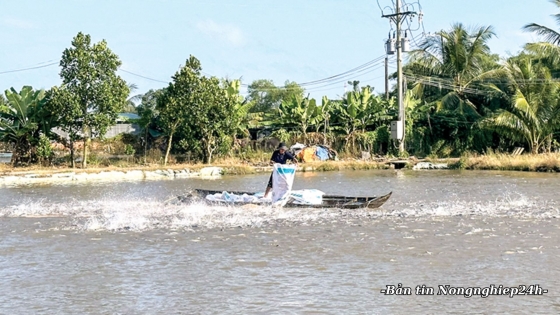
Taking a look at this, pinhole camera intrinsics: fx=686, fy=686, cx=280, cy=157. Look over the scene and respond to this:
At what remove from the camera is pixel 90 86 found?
29297mm

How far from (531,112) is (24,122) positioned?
23.5 meters

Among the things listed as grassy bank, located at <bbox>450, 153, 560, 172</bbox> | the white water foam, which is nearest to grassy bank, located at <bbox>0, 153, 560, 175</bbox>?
grassy bank, located at <bbox>450, 153, 560, 172</bbox>

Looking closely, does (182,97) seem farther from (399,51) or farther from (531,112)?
(531,112)

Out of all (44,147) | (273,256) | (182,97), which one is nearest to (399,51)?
(182,97)

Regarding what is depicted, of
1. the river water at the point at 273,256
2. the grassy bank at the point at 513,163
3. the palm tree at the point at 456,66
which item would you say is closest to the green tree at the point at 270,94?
the palm tree at the point at 456,66

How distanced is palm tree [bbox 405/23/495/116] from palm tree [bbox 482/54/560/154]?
421 centimetres

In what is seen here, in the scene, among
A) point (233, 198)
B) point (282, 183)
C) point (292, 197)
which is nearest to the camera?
point (282, 183)

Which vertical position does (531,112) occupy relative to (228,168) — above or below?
above

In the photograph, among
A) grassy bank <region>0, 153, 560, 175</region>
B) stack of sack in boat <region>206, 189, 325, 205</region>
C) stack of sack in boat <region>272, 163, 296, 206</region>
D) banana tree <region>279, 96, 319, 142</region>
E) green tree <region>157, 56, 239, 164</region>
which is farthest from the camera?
banana tree <region>279, 96, 319, 142</region>

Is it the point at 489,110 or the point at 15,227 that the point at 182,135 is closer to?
the point at 489,110

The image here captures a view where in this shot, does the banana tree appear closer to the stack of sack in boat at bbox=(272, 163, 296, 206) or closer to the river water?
the river water

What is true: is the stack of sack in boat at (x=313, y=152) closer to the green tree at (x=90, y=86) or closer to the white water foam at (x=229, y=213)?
the green tree at (x=90, y=86)

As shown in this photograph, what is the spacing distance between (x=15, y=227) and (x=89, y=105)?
16.7 meters

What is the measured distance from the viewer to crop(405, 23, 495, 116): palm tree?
131 feet
